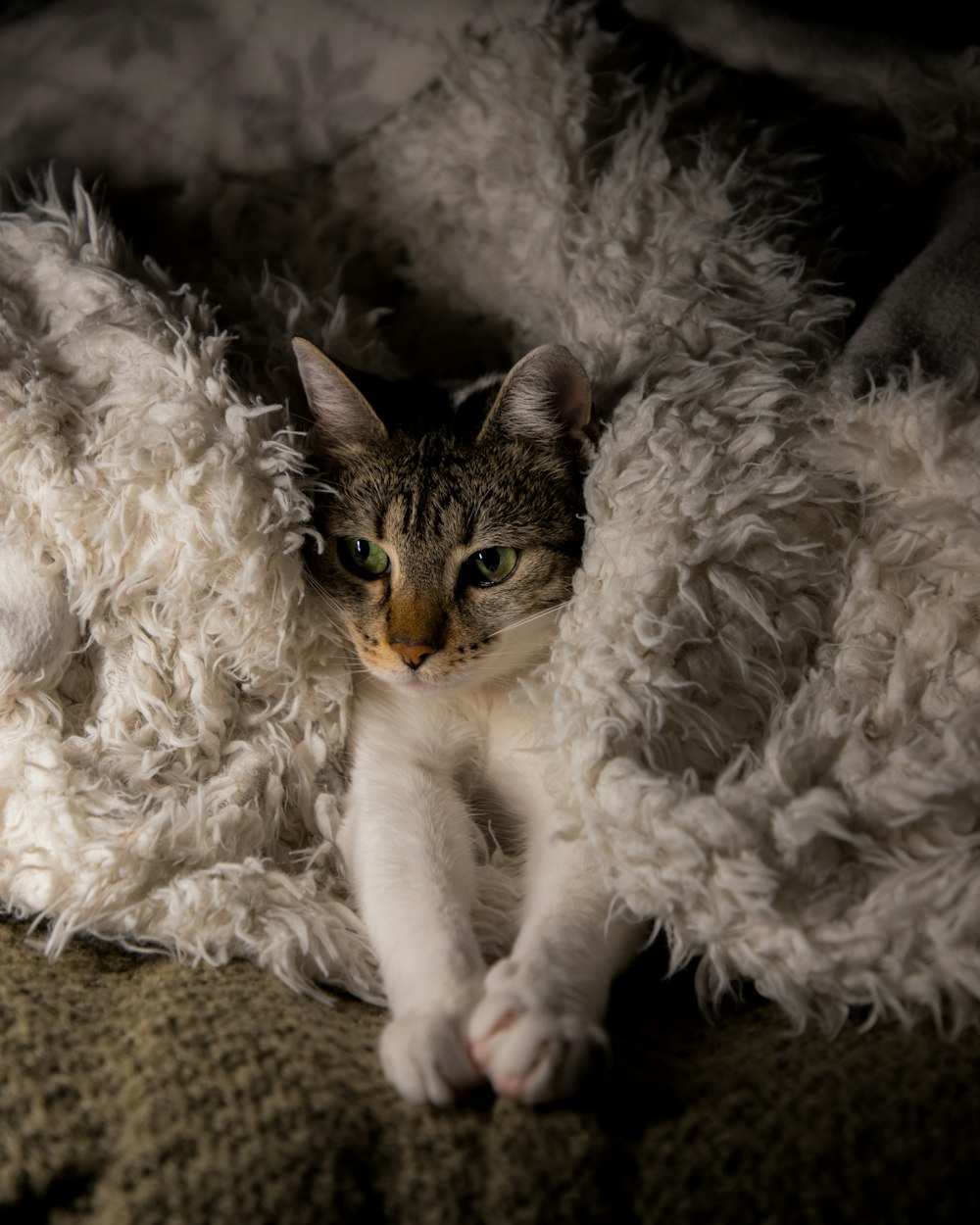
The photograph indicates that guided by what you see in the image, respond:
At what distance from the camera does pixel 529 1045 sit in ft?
2.38

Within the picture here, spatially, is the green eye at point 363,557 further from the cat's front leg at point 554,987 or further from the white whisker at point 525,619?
the cat's front leg at point 554,987

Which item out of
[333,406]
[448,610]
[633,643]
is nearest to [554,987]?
[633,643]

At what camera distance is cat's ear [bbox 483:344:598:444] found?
3.29 feet

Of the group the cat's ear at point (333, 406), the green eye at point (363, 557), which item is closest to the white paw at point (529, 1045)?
the green eye at point (363, 557)

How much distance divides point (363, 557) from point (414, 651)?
147 millimetres

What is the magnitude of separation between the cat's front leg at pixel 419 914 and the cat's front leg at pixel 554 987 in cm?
3

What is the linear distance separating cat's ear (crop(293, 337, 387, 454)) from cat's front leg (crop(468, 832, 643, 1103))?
0.49m

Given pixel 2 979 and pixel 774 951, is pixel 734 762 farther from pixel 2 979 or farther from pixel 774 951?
pixel 2 979

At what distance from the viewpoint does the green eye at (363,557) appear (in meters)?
1.11

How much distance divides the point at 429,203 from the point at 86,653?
2.49ft

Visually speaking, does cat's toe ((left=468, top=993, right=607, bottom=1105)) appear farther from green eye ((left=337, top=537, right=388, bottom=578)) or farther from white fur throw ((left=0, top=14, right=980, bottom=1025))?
green eye ((left=337, top=537, right=388, bottom=578))

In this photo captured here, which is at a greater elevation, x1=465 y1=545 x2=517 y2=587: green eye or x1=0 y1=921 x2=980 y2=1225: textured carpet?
x1=465 y1=545 x2=517 y2=587: green eye

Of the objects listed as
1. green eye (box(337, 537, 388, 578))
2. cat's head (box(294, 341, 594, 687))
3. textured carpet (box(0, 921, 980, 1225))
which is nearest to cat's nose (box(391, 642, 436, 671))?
cat's head (box(294, 341, 594, 687))

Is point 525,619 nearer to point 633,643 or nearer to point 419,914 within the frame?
point 633,643
